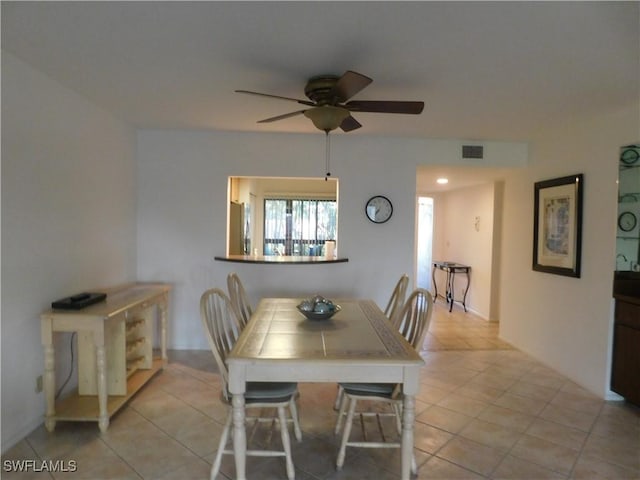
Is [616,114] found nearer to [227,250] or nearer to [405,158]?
[405,158]

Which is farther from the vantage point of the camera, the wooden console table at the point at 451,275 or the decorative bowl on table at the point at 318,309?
the wooden console table at the point at 451,275

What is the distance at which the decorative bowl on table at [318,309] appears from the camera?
239 centimetres

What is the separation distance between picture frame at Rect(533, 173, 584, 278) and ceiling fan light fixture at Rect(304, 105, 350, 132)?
→ 2.41m

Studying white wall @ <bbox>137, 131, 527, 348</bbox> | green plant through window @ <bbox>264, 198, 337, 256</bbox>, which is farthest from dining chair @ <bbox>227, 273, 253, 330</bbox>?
green plant through window @ <bbox>264, 198, 337, 256</bbox>

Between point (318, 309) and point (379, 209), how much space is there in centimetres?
190

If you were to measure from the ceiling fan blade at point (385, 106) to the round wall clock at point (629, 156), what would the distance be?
2.02 metres

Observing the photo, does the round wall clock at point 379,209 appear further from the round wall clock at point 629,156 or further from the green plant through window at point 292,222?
the green plant through window at point 292,222

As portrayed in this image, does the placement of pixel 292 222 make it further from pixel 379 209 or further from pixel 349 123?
pixel 349 123

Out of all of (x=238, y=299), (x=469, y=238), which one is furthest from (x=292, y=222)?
(x=238, y=299)

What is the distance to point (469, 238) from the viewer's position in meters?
6.16

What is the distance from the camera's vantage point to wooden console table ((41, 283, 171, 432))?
2354mm

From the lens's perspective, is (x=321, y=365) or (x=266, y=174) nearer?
(x=321, y=365)

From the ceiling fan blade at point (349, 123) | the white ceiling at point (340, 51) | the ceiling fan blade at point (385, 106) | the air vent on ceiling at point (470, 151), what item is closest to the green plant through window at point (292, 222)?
the air vent on ceiling at point (470, 151)

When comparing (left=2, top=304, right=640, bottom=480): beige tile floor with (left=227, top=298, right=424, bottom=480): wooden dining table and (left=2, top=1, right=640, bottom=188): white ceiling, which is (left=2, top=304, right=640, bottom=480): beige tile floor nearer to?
(left=227, top=298, right=424, bottom=480): wooden dining table
